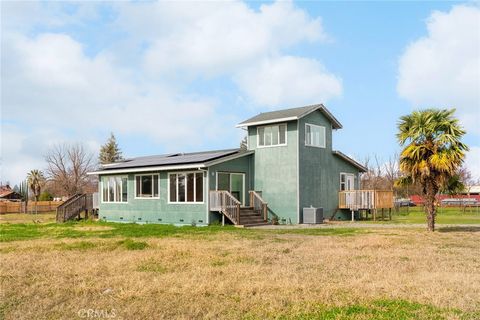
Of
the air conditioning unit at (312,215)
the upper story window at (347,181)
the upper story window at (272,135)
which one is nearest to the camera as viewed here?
the air conditioning unit at (312,215)

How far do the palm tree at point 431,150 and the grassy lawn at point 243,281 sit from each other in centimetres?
461

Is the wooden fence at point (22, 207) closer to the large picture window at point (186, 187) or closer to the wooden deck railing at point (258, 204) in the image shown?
the large picture window at point (186, 187)

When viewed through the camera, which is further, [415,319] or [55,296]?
[55,296]

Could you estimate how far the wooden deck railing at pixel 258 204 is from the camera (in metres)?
25.0

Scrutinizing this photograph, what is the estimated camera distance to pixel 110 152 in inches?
2623

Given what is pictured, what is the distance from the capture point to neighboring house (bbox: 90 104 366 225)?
80.0 ft

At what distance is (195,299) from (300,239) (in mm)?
9348

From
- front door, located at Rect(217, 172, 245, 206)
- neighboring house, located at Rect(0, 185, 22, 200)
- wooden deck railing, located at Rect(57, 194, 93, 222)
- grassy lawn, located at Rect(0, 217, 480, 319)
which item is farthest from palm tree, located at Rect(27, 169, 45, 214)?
grassy lawn, located at Rect(0, 217, 480, 319)

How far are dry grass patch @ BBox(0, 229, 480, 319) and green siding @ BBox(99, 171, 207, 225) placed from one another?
35.1 ft

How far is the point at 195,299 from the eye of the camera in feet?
23.6

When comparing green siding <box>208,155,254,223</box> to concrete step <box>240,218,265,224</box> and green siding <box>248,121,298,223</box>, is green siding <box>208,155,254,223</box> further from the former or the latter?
concrete step <box>240,218,265,224</box>

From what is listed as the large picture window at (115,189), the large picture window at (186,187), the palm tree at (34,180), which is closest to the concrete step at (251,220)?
the large picture window at (186,187)

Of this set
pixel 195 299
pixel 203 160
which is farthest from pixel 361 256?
pixel 203 160

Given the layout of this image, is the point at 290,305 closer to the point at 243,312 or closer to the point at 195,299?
the point at 243,312
